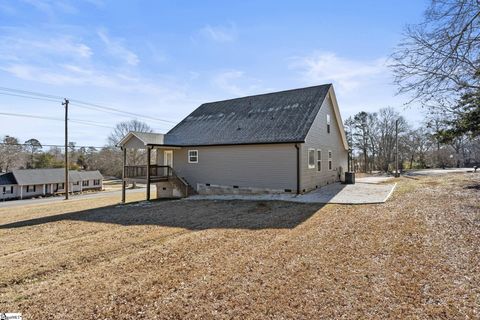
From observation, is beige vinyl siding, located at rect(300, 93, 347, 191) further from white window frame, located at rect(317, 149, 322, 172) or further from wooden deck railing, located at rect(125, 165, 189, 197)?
wooden deck railing, located at rect(125, 165, 189, 197)

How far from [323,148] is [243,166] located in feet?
17.9

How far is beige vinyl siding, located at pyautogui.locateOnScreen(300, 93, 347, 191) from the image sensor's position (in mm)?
13836

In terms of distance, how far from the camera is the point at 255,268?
4.79m

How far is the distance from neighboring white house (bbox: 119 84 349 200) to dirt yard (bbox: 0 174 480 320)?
516cm

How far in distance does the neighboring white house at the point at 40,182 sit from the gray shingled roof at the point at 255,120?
32.5 m

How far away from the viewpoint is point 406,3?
668cm

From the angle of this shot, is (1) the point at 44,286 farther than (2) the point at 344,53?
No

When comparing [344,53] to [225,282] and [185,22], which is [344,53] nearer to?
[185,22]

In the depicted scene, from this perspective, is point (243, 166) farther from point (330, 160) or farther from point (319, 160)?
point (330, 160)

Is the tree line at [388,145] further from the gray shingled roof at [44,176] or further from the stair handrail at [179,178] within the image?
the gray shingled roof at [44,176]

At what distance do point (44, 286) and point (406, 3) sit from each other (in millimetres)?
10137

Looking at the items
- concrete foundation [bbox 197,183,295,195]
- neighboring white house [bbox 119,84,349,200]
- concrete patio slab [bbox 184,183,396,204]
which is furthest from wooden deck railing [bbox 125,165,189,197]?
concrete patio slab [bbox 184,183,396,204]

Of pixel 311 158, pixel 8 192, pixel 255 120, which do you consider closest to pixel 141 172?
pixel 255 120

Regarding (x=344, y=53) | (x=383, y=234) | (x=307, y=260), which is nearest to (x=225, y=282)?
(x=307, y=260)
